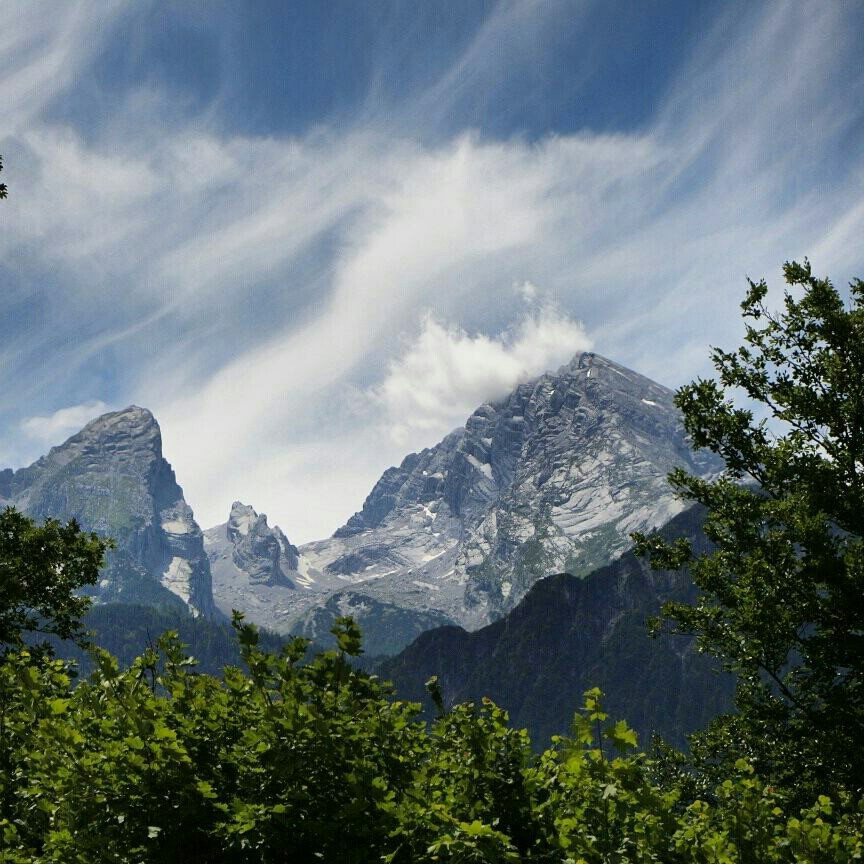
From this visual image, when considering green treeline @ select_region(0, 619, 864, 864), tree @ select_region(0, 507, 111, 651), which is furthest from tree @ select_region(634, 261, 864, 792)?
tree @ select_region(0, 507, 111, 651)

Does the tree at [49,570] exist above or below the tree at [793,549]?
above

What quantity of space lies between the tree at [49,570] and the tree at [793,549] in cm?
2077

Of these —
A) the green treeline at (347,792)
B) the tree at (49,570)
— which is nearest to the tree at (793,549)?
the green treeline at (347,792)

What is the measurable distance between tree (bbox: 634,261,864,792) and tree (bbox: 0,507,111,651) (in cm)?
2077

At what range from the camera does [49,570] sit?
26578 millimetres

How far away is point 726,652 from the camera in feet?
72.8

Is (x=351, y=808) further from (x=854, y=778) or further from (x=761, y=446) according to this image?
(x=761, y=446)

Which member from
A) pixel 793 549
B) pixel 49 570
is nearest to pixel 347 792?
pixel 793 549

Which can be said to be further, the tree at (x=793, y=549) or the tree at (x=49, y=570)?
the tree at (x=49, y=570)

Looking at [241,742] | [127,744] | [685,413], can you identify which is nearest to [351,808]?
[241,742]

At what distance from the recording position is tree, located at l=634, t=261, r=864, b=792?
1828cm

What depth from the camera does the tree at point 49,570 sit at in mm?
25311

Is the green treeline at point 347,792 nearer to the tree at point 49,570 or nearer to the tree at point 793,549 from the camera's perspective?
the tree at point 793,549

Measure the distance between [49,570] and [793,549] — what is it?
81.0 feet
